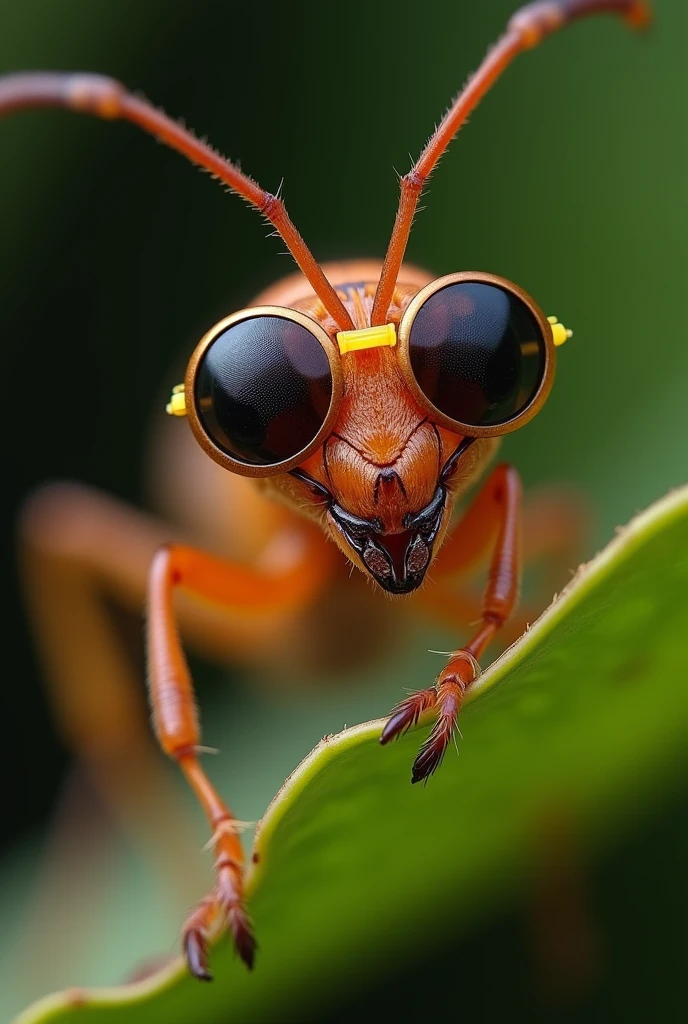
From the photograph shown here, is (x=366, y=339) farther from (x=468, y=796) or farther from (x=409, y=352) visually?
(x=468, y=796)

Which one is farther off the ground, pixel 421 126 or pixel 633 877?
pixel 421 126

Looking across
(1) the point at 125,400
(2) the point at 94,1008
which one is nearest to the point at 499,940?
(2) the point at 94,1008

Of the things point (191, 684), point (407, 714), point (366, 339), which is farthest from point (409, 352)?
point (191, 684)

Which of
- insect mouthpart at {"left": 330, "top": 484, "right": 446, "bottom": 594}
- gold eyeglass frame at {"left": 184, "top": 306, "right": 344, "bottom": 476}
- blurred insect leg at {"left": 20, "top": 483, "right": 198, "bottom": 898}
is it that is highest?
gold eyeglass frame at {"left": 184, "top": 306, "right": 344, "bottom": 476}

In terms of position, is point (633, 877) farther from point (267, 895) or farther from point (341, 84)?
point (341, 84)

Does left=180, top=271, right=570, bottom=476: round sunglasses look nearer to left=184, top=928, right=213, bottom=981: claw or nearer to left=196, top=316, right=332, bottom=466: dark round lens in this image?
left=196, top=316, right=332, bottom=466: dark round lens

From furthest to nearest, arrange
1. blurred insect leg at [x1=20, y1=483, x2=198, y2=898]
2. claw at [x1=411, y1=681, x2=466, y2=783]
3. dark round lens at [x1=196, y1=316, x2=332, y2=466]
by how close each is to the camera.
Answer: blurred insect leg at [x1=20, y1=483, x2=198, y2=898] < dark round lens at [x1=196, y1=316, x2=332, y2=466] < claw at [x1=411, y1=681, x2=466, y2=783]

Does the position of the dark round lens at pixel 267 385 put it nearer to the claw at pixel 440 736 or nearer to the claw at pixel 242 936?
the claw at pixel 440 736

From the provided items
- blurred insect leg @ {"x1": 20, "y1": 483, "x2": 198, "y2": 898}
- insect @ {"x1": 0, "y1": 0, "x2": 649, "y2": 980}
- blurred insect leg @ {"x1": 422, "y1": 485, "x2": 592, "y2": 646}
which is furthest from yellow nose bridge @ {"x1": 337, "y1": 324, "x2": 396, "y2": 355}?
blurred insect leg @ {"x1": 20, "y1": 483, "x2": 198, "y2": 898}
